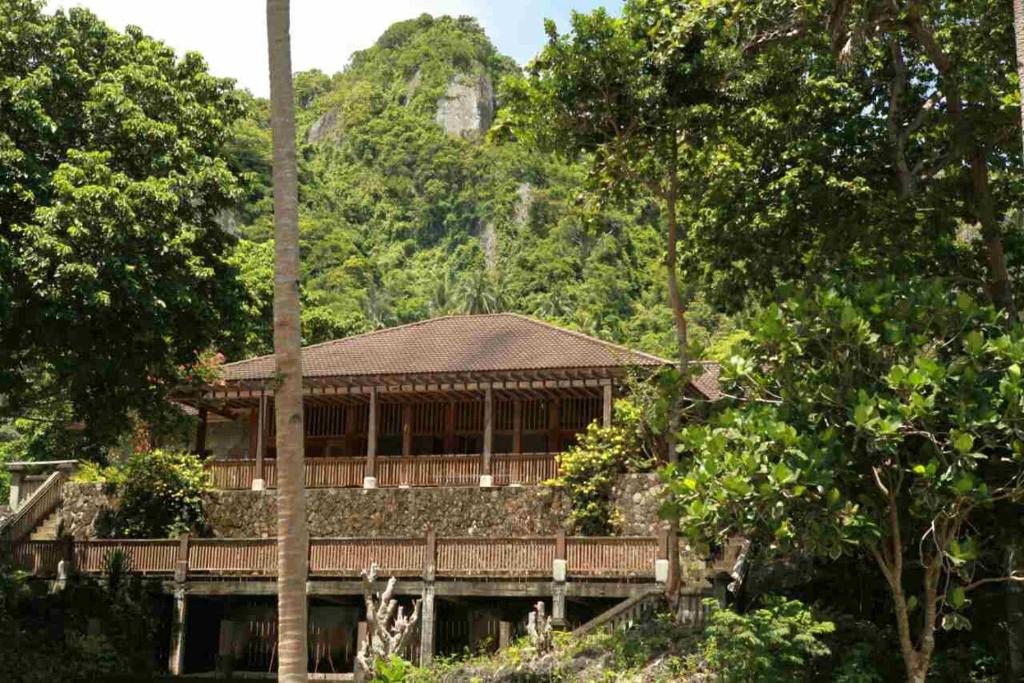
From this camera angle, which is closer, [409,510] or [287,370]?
[287,370]

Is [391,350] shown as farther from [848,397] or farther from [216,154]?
[848,397]

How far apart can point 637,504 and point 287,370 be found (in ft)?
55.0

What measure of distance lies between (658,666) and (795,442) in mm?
5015

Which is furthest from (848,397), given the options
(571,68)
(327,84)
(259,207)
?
(327,84)

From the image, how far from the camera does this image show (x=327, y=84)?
152m

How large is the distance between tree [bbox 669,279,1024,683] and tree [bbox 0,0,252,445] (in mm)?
10980

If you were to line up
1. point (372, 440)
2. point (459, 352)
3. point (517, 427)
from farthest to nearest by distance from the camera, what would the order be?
point (459, 352) < point (517, 427) < point (372, 440)

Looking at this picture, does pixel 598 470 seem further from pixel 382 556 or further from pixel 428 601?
pixel 382 556

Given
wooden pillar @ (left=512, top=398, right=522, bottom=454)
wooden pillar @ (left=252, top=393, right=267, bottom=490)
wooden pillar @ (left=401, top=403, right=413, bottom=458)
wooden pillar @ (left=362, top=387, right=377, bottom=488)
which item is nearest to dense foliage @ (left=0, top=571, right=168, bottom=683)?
wooden pillar @ (left=252, top=393, right=267, bottom=490)

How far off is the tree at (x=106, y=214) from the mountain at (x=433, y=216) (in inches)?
82.0

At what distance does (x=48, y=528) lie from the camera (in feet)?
104

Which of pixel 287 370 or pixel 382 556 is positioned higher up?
pixel 287 370

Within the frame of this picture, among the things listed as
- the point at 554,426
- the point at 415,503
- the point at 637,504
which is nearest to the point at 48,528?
the point at 415,503

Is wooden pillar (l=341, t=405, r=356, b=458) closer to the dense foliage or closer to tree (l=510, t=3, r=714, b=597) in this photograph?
the dense foliage
